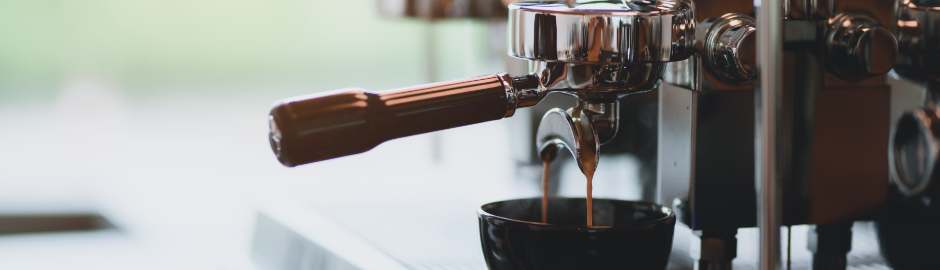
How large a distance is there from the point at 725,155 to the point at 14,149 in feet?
7.95

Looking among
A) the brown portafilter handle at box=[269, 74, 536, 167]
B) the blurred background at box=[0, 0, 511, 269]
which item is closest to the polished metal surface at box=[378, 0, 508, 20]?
the blurred background at box=[0, 0, 511, 269]

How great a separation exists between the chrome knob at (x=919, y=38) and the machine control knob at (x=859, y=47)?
1 cm

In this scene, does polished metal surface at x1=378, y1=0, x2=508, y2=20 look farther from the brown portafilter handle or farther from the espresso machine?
the brown portafilter handle

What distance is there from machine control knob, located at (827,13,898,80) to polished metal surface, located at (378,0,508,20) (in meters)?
0.82

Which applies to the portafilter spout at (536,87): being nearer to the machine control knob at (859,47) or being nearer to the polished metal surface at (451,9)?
the machine control knob at (859,47)

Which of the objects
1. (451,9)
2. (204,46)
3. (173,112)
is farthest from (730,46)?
(204,46)

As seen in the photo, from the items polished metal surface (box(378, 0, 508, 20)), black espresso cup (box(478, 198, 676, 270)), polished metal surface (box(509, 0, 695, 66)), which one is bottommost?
polished metal surface (box(378, 0, 508, 20))

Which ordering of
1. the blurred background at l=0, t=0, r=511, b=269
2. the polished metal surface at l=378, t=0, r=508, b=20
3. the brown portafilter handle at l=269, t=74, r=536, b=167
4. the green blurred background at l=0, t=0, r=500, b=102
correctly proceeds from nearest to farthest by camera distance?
the brown portafilter handle at l=269, t=74, r=536, b=167
the blurred background at l=0, t=0, r=511, b=269
the polished metal surface at l=378, t=0, r=508, b=20
the green blurred background at l=0, t=0, r=500, b=102

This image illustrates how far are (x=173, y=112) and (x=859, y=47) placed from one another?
362cm

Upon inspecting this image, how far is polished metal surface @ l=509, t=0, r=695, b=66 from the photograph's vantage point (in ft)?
1.45

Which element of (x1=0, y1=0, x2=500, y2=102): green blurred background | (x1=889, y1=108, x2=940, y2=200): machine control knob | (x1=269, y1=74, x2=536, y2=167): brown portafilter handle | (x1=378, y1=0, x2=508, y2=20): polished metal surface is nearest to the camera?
(x1=269, y1=74, x2=536, y2=167): brown portafilter handle

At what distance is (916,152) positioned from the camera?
512 mm

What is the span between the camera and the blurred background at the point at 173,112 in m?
0.79

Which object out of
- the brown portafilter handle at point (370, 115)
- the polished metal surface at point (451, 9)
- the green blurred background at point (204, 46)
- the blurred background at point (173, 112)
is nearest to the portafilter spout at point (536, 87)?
the brown portafilter handle at point (370, 115)
